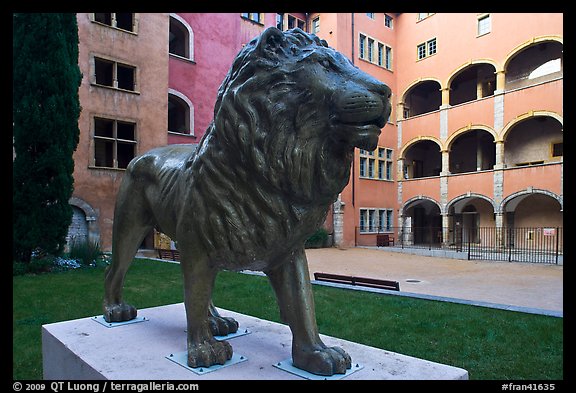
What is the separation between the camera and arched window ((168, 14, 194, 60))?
18198mm

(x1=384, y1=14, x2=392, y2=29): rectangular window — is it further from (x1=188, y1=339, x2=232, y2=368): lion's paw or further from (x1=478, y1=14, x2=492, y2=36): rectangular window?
(x1=188, y1=339, x2=232, y2=368): lion's paw

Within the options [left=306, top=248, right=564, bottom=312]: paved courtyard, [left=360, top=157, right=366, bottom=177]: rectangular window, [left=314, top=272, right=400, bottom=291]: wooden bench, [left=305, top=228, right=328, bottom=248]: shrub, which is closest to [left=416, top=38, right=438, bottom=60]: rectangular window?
[left=360, top=157, right=366, bottom=177]: rectangular window

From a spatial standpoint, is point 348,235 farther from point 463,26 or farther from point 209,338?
point 209,338

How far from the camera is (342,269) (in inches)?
529

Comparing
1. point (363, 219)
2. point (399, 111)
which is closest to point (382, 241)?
point (363, 219)

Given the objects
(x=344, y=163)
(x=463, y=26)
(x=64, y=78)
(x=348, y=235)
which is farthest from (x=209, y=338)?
(x=463, y=26)

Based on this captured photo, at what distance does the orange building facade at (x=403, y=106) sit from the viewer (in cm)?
1537

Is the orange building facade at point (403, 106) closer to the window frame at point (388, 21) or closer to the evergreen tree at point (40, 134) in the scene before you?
the window frame at point (388, 21)

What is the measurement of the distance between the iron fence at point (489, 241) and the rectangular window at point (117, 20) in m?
15.3

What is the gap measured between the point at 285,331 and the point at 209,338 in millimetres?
893

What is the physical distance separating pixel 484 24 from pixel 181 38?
1577cm

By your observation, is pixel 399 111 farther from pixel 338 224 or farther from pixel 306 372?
pixel 306 372

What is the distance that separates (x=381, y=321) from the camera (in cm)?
574

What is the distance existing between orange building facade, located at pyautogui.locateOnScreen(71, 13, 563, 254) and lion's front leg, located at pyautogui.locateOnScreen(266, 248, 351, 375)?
13.8 m
